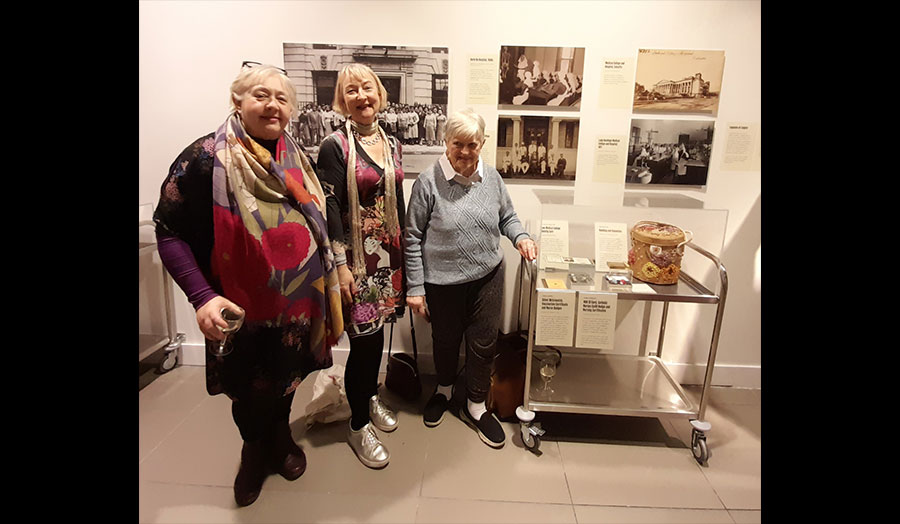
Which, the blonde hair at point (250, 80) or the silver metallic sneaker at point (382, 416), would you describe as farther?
the silver metallic sneaker at point (382, 416)

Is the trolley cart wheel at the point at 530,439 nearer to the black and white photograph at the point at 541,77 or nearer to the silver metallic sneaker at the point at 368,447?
the silver metallic sneaker at the point at 368,447

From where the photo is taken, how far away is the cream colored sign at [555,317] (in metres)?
1.76

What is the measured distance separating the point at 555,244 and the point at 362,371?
92cm

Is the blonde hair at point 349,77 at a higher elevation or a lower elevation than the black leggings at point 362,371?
higher

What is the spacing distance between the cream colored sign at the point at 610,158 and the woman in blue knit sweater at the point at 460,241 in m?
0.57

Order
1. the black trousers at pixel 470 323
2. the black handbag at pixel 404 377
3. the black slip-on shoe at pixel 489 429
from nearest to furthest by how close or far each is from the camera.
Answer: the black trousers at pixel 470 323, the black slip-on shoe at pixel 489 429, the black handbag at pixel 404 377

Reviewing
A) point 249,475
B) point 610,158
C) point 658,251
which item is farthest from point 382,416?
point 610,158

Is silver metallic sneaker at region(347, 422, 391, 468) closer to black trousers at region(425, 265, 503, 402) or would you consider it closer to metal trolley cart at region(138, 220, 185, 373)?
black trousers at region(425, 265, 503, 402)

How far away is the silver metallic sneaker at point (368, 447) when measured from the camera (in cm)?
178

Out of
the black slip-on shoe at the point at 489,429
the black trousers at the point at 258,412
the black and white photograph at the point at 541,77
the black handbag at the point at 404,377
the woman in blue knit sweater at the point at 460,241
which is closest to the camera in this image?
the black trousers at the point at 258,412

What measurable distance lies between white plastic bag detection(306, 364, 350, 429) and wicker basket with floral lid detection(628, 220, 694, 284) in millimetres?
1347

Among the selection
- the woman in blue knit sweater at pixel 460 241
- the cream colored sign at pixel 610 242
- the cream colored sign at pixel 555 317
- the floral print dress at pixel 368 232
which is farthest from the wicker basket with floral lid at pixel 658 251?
the floral print dress at pixel 368 232

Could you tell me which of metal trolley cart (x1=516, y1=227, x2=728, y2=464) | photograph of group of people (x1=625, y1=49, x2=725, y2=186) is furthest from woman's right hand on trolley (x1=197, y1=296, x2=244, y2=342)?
photograph of group of people (x1=625, y1=49, x2=725, y2=186)

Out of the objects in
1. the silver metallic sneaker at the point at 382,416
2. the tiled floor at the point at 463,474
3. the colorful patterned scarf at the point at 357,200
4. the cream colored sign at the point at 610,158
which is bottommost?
the tiled floor at the point at 463,474
